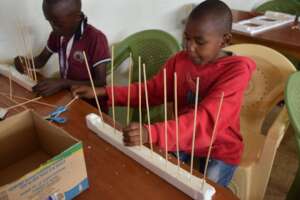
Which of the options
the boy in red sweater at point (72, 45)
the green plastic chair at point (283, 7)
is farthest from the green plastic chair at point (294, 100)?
the green plastic chair at point (283, 7)

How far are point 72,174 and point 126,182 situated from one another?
0.14m

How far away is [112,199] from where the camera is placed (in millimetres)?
762

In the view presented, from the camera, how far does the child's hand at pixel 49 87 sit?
4.03ft

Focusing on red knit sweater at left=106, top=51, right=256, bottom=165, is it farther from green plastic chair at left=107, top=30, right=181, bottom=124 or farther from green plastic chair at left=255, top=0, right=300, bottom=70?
green plastic chair at left=255, top=0, right=300, bottom=70

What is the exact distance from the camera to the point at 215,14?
3.58 ft

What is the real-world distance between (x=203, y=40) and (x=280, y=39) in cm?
116

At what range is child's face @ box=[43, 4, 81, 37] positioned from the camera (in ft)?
4.34

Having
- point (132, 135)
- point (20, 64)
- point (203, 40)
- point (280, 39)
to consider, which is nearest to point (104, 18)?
point (20, 64)

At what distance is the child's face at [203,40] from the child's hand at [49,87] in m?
0.52

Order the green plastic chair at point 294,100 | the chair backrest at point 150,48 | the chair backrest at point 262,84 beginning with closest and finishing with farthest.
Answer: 1. the green plastic chair at point 294,100
2. the chair backrest at point 262,84
3. the chair backrest at point 150,48

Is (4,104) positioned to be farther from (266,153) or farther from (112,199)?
(266,153)

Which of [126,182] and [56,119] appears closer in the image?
[126,182]

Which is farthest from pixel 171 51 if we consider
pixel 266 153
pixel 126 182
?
pixel 126 182

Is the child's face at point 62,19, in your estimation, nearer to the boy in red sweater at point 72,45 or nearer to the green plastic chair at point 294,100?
the boy in red sweater at point 72,45
